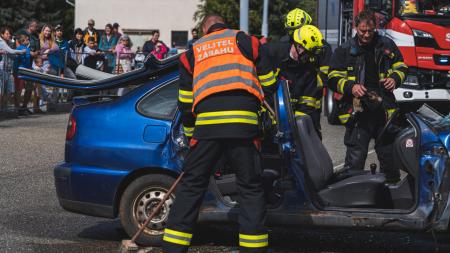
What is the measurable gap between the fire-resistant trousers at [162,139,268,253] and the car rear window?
101 centimetres

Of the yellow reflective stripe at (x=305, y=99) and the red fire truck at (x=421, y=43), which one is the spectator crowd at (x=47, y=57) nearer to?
the red fire truck at (x=421, y=43)

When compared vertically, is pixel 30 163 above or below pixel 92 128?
below

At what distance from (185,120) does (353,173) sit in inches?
60.3

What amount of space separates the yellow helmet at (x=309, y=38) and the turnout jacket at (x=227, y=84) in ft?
4.32

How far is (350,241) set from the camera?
25.0 feet

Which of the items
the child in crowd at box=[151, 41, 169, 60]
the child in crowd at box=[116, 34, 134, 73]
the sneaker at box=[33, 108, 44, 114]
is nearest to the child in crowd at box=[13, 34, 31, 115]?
the sneaker at box=[33, 108, 44, 114]

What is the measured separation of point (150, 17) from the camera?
64.1 meters

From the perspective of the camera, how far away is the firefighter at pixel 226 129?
20.3ft

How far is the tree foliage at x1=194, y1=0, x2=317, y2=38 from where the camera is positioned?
193ft

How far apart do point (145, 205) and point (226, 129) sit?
4.18 feet

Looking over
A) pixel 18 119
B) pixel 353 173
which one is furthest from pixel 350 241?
pixel 18 119

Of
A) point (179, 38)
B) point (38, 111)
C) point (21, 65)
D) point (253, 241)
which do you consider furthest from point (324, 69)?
point (179, 38)

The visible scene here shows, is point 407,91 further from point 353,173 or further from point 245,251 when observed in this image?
point 245,251

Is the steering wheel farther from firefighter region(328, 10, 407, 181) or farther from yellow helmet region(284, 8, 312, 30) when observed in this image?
yellow helmet region(284, 8, 312, 30)
